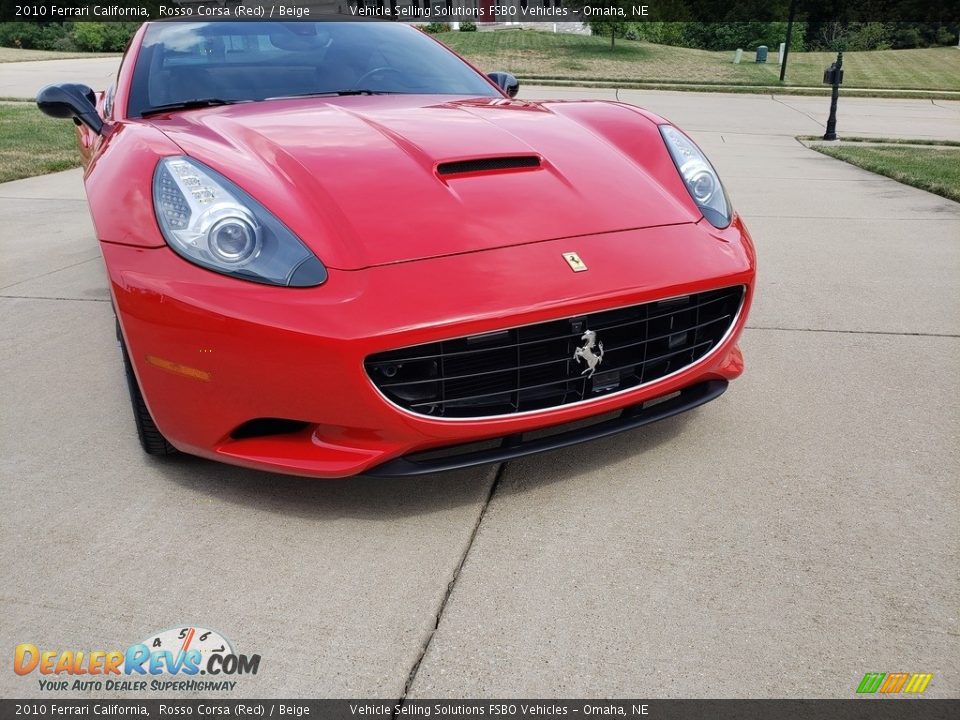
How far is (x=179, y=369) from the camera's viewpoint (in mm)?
2105

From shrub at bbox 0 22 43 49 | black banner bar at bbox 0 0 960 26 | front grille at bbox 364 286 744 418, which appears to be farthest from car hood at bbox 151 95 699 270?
shrub at bbox 0 22 43 49

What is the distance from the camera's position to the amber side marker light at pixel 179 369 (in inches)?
81.5

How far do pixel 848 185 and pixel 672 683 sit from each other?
22.5ft

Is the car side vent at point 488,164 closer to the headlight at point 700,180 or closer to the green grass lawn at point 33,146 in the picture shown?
the headlight at point 700,180

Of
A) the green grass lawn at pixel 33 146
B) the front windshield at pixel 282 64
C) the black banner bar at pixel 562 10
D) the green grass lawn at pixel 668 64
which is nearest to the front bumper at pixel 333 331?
the front windshield at pixel 282 64

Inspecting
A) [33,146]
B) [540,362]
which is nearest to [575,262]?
[540,362]

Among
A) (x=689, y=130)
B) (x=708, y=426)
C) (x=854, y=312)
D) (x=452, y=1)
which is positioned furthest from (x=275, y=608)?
(x=452, y=1)

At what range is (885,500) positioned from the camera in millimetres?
2287

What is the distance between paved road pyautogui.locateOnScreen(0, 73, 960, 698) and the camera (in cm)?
172

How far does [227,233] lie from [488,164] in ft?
2.62

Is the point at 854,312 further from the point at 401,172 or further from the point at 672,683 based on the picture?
the point at 672,683
